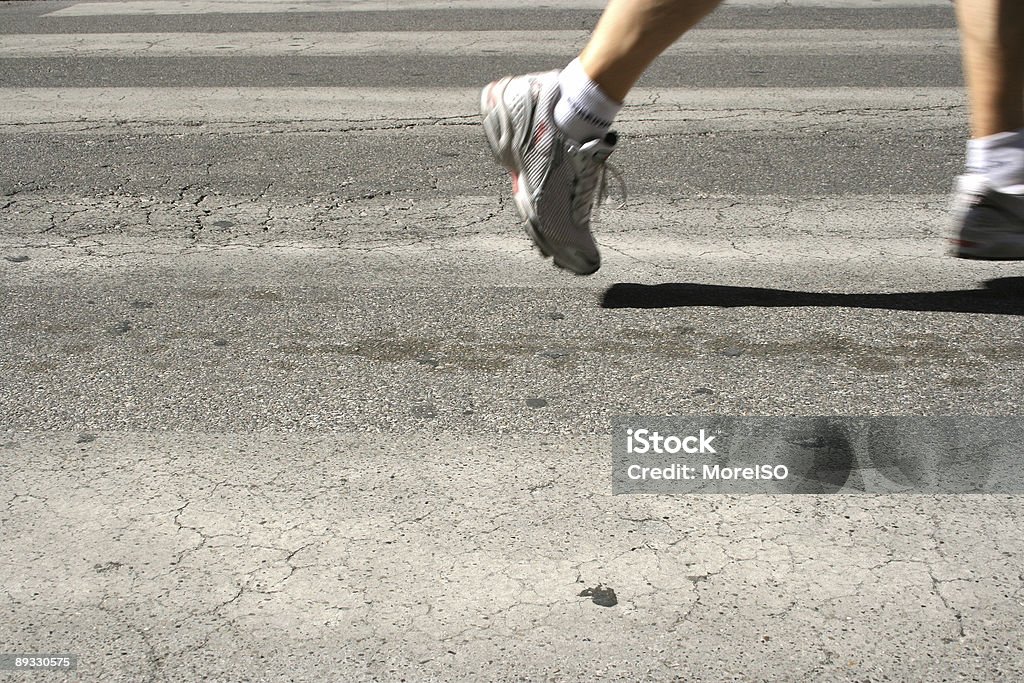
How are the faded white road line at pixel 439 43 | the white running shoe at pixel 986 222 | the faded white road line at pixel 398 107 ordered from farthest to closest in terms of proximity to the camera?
the faded white road line at pixel 439 43 < the faded white road line at pixel 398 107 < the white running shoe at pixel 986 222

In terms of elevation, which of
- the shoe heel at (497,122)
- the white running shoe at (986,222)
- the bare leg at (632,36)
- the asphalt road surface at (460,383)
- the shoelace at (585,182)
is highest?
the bare leg at (632,36)

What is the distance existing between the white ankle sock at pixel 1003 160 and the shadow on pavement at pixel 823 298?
1.34ft

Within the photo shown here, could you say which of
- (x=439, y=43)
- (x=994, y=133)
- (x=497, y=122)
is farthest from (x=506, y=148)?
(x=439, y=43)

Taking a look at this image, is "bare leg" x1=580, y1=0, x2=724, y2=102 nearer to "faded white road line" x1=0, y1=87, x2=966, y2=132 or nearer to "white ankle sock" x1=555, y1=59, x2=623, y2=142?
"white ankle sock" x1=555, y1=59, x2=623, y2=142

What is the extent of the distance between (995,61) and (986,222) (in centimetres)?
46

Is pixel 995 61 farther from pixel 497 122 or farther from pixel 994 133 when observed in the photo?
pixel 497 122

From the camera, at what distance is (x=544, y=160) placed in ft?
11.3

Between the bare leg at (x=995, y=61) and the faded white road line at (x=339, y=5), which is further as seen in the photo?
the faded white road line at (x=339, y=5)

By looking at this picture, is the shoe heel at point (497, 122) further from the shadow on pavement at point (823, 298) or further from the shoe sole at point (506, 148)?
the shadow on pavement at point (823, 298)

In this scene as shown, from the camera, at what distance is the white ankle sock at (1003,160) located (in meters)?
3.30

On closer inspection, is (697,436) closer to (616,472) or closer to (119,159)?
(616,472)

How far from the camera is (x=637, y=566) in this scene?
2.32 m

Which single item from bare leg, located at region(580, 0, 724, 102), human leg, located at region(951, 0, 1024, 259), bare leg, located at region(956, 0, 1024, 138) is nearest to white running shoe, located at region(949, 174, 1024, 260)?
human leg, located at region(951, 0, 1024, 259)

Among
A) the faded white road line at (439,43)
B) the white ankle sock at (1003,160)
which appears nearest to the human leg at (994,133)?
the white ankle sock at (1003,160)
